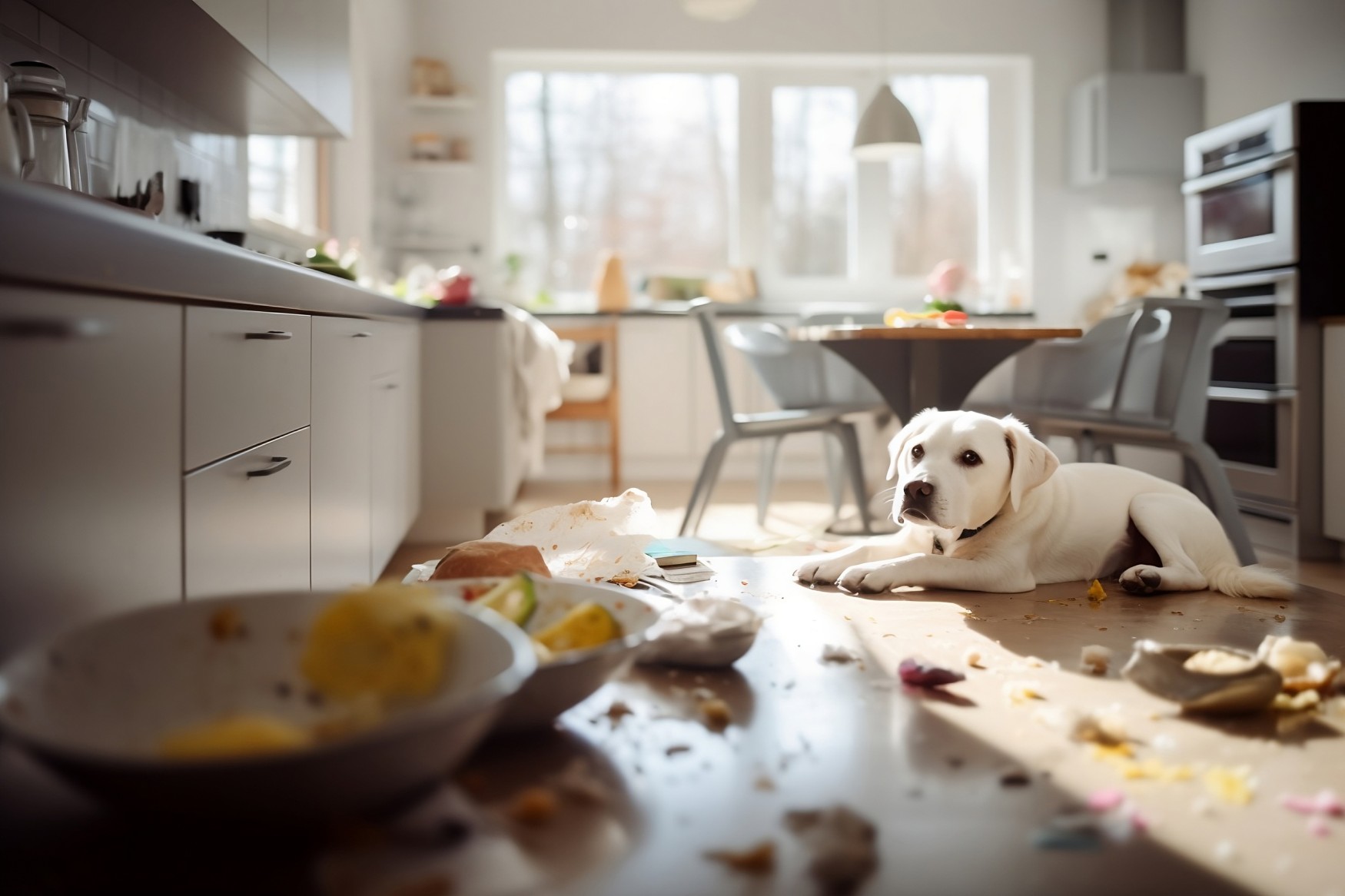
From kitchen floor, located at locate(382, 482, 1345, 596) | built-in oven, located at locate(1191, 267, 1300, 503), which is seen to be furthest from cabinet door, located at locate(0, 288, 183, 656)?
built-in oven, located at locate(1191, 267, 1300, 503)

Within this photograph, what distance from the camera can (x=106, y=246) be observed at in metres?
0.95

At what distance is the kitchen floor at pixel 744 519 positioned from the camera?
3699 mm

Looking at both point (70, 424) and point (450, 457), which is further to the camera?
point (450, 457)

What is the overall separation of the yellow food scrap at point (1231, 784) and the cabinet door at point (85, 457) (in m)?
0.82

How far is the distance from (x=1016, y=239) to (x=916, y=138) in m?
2.35

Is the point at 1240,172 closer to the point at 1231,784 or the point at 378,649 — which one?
the point at 1231,784

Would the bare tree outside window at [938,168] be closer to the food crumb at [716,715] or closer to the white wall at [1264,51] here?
the white wall at [1264,51]

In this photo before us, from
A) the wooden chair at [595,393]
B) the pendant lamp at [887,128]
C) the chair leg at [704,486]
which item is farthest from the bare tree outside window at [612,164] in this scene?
the chair leg at [704,486]

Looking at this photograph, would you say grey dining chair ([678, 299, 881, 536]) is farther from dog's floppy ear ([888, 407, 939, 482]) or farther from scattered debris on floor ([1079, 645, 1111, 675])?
scattered debris on floor ([1079, 645, 1111, 675])

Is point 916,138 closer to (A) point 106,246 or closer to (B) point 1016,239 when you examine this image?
(B) point 1016,239

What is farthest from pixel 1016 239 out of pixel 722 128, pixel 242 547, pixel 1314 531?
pixel 242 547

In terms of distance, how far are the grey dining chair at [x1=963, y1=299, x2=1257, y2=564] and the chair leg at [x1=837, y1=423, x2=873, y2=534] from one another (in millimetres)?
590

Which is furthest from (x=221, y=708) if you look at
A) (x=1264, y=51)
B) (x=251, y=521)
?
(x=1264, y=51)

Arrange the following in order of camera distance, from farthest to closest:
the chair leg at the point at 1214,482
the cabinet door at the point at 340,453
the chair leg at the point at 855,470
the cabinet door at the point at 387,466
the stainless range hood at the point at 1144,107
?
the stainless range hood at the point at 1144,107, the chair leg at the point at 855,470, the chair leg at the point at 1214,482, the cabinet door at the point at 387,466, the cabinet door at the point at 340,453
